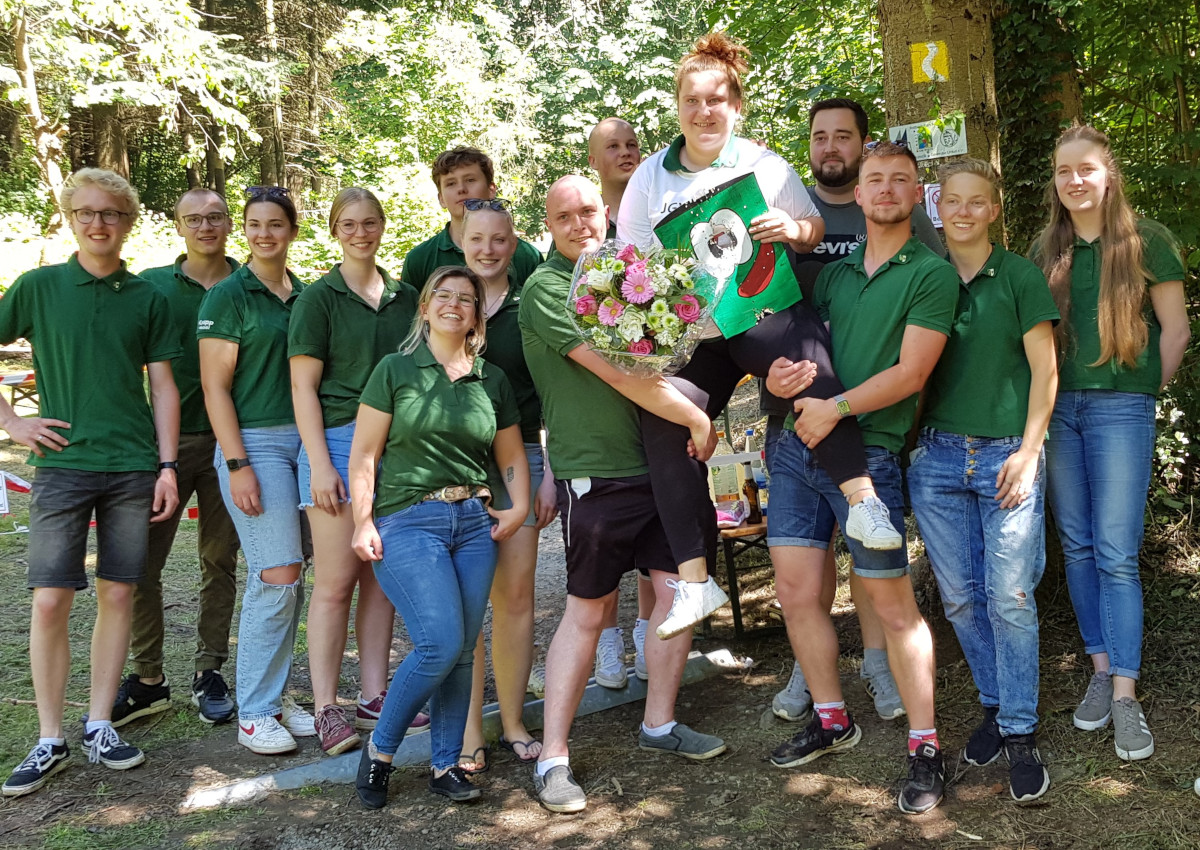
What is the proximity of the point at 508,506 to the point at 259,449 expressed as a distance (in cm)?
112

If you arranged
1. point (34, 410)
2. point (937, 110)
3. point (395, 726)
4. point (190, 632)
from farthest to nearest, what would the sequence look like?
point (34, 410)
point (190, 632)
point (937, 110)
point (395, 726)

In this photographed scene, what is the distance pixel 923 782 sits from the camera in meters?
3.47

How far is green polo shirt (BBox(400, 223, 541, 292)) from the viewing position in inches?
→ 181

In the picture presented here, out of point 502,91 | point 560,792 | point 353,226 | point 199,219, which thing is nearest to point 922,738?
point 560,792

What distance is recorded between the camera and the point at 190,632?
601cm

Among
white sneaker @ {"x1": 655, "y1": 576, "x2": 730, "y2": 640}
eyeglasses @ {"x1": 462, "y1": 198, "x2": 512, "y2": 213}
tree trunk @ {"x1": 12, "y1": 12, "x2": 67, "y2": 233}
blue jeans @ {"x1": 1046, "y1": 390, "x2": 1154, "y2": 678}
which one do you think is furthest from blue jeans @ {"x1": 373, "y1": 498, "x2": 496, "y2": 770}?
tree trunk @ {"x1": 12, "y1": 12, "x2": 67, "y2": 233}

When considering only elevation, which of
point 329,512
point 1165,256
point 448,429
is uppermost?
point 1165,256

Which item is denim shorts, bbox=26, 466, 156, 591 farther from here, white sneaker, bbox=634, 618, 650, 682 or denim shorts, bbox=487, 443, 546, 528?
white sneaker, bbox=634, 618, 650, 682

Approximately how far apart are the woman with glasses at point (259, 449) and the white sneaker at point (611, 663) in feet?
4.65

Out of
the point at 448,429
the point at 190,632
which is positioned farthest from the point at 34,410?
the point at 448,429

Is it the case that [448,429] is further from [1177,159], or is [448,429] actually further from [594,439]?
[1177,159]

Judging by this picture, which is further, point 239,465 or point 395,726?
point 239,465

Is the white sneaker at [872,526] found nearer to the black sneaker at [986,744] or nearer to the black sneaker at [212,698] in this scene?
the black sneaker at [986,744]

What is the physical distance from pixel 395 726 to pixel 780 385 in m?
1.82
